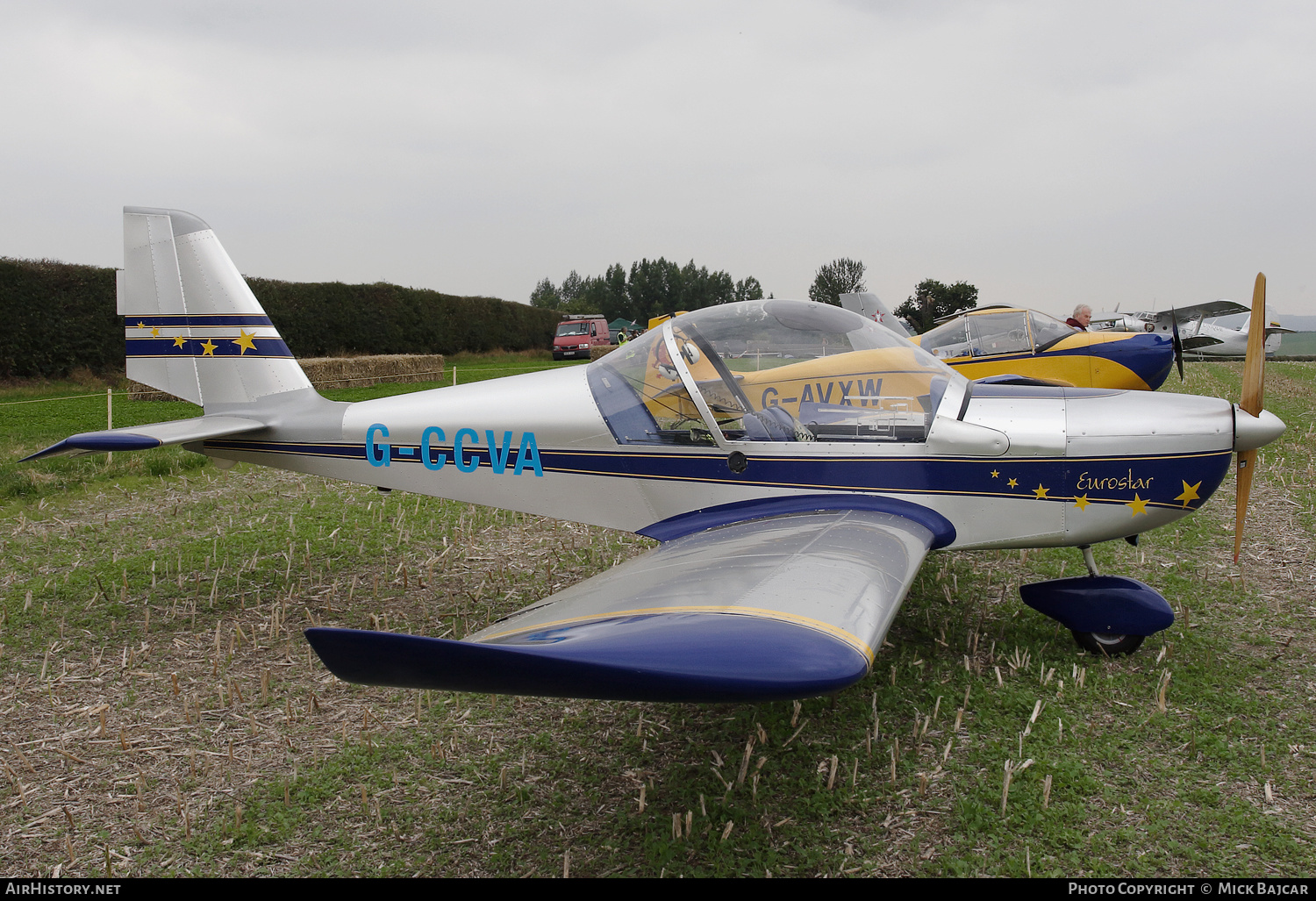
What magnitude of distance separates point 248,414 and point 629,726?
331 cm

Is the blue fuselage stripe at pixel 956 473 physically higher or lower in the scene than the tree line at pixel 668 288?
lower

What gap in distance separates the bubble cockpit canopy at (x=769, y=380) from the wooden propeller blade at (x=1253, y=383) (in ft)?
4.34

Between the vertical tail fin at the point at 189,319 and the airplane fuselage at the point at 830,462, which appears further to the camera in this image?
the vertical tail fin at the point at 189,319

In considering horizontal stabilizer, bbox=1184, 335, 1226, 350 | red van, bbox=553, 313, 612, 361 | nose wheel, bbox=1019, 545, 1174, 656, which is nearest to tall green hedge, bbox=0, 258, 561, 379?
red van, bbox=553, 313, 612, 361

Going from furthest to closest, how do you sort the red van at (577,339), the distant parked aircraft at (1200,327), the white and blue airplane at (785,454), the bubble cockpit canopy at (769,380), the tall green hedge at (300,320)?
the red van at (577,339) < the distant parked aircraft at (1200,327) < the tall green hedge at (300,320) < the bubble cockpit canopy at (769,380) < the white and blue airplane at (785,454)

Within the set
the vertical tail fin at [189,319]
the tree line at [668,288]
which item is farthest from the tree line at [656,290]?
the vertical tail fin at [189,319]

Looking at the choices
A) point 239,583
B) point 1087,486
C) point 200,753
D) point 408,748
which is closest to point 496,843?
point 408,748

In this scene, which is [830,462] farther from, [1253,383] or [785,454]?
[1253,383]

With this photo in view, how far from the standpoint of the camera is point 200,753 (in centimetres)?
299

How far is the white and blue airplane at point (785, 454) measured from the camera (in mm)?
3119

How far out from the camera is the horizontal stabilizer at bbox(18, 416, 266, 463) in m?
4.00

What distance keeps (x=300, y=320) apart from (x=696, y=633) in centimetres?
2426

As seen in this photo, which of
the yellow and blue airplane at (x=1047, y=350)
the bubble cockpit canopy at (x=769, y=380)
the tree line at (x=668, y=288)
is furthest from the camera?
the tree line at (x=668, y=288)

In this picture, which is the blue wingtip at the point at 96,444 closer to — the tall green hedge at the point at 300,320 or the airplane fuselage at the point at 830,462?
the airplane fuselage at the point at 830,462
